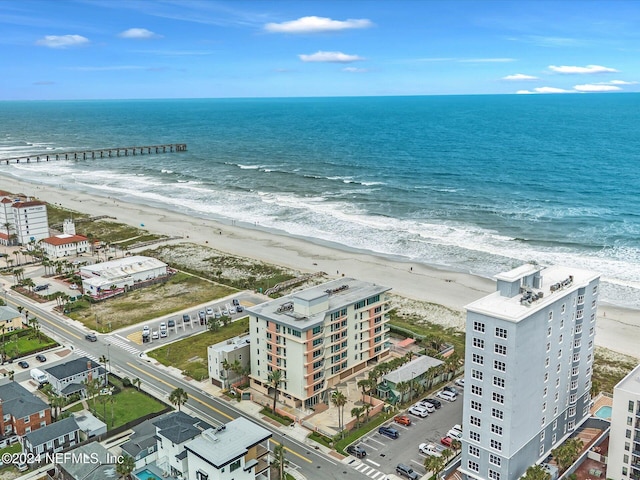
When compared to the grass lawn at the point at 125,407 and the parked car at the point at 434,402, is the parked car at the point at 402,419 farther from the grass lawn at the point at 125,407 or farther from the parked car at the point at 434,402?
the grass lawn at the point at 125,407

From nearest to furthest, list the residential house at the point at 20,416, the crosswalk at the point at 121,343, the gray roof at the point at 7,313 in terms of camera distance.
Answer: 1. the residential house at the point at 20,416
2. the crosswalk at the point at 121,343
3. the gray roof at the point at 7,313

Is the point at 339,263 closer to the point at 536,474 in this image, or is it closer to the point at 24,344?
the point at 24,344

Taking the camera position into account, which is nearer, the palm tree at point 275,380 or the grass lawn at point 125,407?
the grass lawn at point 125,407

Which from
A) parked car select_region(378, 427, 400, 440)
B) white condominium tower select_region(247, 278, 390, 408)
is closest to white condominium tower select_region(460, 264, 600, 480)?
parked car select_region(378, 427, 400, 440)

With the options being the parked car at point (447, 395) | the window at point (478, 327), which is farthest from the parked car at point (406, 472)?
the window at point (478, 327)

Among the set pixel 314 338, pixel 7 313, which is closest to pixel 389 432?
pixel 314 338

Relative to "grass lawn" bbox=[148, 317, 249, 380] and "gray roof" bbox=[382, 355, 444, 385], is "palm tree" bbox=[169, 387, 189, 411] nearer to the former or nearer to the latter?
"grass lawn" bbox=[148, 317, 249, 380]
